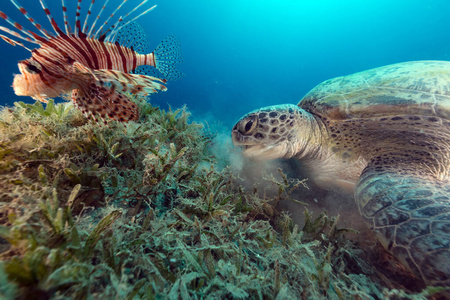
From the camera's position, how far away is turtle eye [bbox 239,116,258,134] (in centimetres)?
245

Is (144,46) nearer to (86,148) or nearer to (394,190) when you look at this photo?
(86,148)

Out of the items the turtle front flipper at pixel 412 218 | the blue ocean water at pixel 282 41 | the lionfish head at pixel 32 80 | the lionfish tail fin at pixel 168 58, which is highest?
the blue ocean water at pixel 282 41

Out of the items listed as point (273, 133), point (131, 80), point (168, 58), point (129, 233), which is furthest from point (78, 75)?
point (273, 133)

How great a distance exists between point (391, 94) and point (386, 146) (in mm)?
621

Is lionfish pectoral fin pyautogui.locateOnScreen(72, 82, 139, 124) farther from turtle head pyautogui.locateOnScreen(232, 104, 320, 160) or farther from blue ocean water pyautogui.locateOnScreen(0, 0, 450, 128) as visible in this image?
blue ocean water pyautogui.locateOnScreen(0, 0, 450, 128)

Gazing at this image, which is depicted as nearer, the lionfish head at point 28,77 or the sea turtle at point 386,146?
the sea turtle at point 386,146

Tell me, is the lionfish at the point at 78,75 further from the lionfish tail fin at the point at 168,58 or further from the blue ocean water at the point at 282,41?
the blue ocean water at the point at 282,41

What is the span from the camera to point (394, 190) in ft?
4.99

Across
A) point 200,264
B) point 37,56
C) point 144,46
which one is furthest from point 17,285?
point 144,46

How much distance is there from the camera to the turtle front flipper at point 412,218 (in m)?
1.04

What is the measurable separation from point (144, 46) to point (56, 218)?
2760 millimetres

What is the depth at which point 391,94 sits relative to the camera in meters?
2.21

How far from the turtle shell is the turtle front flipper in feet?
2.55

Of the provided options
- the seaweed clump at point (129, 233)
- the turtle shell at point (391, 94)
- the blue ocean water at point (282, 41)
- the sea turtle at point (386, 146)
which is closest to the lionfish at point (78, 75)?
the seaweed clump at point (129, 233)
